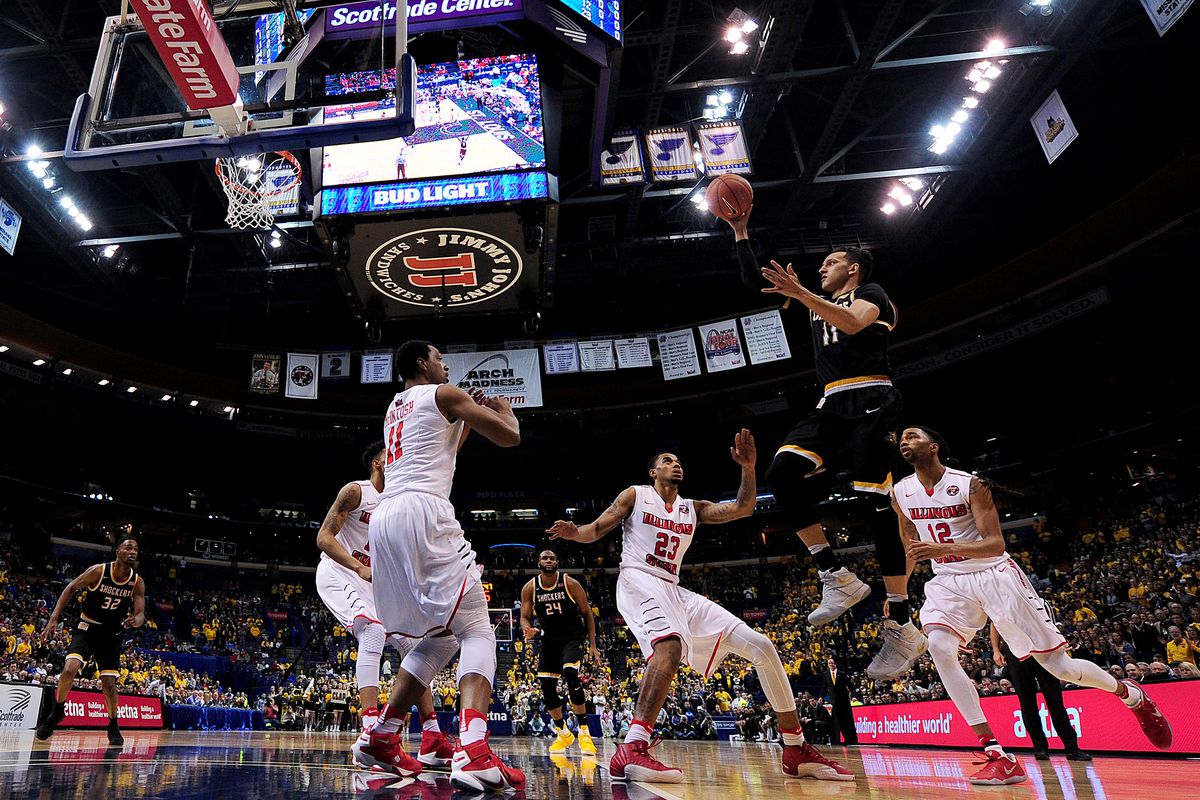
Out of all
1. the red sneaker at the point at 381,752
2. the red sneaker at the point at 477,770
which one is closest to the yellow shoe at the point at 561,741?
the red sneaker at the point at 381,752

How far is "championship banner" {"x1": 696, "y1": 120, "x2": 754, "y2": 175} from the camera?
13.3 metres

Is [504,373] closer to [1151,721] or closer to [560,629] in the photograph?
[560,629]

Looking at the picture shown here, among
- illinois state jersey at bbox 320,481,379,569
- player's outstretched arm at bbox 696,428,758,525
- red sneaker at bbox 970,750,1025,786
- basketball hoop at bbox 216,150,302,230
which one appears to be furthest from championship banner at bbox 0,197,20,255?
red sneaker at bbox 970,750,1025,786

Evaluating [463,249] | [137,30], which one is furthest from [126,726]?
[137,30]

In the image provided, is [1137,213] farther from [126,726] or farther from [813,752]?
[126,726]

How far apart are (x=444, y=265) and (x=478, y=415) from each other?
917cm

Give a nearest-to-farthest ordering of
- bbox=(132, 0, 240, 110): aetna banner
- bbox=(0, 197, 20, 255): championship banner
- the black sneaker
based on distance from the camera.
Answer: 1. bbox=(132, 0, 240, 110): aetna banner
2. the black sneaker
3. bbox=(0, 197, 20, 255): championship banner

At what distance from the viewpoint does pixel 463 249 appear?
11.9 metres

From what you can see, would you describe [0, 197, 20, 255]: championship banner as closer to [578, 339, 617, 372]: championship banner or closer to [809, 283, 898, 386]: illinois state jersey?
[578, 339, 617, 372]: championship banner

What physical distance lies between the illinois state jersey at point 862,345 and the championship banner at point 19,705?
43.9 ft

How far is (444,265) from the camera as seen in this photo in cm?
1238

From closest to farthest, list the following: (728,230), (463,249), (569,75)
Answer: (463,249)
(569,75)
(728,230)

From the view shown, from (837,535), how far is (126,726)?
85.1 ft

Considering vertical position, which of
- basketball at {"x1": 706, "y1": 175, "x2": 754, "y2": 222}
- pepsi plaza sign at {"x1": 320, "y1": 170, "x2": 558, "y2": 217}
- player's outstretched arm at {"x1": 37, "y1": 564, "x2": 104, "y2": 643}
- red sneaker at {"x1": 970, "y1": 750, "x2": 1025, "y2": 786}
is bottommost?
red sneaker at {"x1": 970, "y1": 750, "x2": 1025, "y2": 786}
